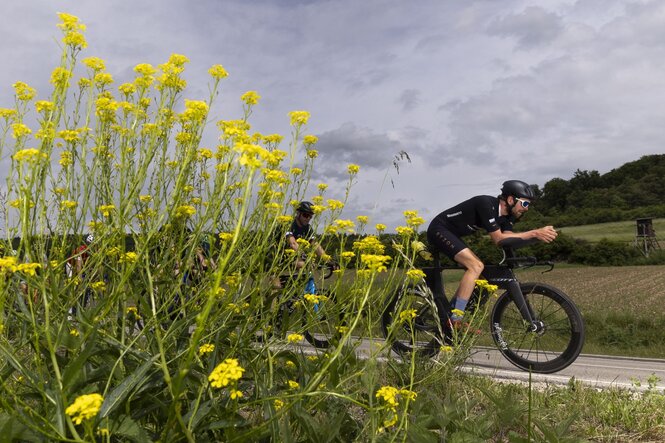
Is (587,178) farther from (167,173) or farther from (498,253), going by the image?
(167,173)

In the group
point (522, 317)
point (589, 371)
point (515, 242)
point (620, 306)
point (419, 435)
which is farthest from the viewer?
point (620, 306)

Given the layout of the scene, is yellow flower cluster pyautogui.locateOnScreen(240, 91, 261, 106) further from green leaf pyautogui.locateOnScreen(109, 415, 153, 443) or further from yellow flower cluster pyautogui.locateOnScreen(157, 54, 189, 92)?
green leaf pyautogui.locateOnScreen(109, 415, 153, 443)

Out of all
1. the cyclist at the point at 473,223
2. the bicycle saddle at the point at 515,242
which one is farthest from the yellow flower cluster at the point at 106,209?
the bicycle saddle at the point at 515,242

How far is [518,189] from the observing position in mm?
5461

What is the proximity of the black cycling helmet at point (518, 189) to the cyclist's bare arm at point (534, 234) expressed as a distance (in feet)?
1.22

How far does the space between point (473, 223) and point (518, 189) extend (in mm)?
526

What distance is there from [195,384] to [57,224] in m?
1.42

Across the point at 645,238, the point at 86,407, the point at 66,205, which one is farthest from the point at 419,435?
the point at 645,238

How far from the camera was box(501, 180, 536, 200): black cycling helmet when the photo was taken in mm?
5453

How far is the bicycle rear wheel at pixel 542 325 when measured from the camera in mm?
5172

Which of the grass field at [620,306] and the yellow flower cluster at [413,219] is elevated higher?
the yellow flower cluster at [413,219]

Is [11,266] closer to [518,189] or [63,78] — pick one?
[63,78]

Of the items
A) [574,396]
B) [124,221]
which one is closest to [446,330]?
[574,396]

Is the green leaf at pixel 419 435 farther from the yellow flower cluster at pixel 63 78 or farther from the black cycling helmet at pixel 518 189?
the black cycling helmet at pixel 518 189
